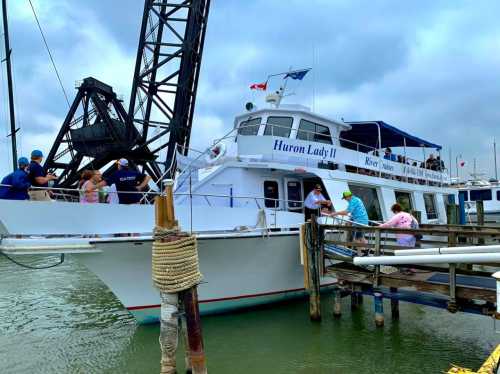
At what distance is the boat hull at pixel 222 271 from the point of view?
22.8 feet

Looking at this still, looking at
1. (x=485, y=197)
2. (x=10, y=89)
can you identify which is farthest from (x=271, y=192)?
(x=485, y=197)

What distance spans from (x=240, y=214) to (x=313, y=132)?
347cm

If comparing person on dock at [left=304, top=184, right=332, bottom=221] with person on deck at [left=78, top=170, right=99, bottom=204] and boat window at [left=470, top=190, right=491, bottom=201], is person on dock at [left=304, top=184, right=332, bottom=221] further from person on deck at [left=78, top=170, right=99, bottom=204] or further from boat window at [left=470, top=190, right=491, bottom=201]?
boat window at [left=470, top=190, right=491, bottom=201]

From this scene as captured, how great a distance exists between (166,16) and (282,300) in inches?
638

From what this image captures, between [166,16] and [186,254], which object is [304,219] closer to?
[186,254]

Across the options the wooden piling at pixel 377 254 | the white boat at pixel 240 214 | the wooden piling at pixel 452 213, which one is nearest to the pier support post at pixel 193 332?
the white boat at pixel 240 214

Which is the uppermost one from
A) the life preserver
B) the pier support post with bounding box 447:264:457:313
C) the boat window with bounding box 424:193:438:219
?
the life preserver

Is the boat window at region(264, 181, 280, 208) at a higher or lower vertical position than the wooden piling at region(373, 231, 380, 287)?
higher

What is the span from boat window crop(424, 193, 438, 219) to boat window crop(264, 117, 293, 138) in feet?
20.6

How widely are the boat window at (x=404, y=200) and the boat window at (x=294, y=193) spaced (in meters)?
3.64

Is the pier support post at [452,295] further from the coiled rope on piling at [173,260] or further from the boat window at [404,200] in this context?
the boat window at [404,200]

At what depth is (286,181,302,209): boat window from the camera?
32.7 ft

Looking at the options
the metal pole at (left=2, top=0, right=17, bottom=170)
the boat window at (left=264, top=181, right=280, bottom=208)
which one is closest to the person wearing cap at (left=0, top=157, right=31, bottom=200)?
the metal pole at (left=2, top=0, right=17, bottom=170)

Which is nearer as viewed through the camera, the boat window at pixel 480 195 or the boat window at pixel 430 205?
the boat window at pixel 430 205
